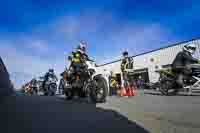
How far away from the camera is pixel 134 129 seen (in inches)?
94.6

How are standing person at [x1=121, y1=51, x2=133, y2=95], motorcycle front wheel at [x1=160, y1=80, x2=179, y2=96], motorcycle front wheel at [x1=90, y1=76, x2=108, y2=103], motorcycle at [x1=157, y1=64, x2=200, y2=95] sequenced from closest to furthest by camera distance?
motorcycle front wheel at [x1=90, y1=76, x2=108, y2=103] < motorcycle at [x1=157, y1=64, x2=200, y2=95] < motorcycle front wheel at [x1=160, y1=80, x2=179, y2=96] < standing person at [x1=121, y1=51, x2=133, y2=95]

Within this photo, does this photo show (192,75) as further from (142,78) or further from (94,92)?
(142,78)

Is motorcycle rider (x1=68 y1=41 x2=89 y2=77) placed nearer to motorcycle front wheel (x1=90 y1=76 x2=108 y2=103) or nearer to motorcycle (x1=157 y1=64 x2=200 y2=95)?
motorcycle front wheel (x1=90 y1=76 x2=108 y2=103)

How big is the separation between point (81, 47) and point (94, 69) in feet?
5.26

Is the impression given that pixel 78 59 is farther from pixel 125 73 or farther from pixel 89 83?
pixel 125 73

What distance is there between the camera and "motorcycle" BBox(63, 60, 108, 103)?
5742 mm

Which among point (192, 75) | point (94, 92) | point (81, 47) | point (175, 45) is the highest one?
point (175, 45)

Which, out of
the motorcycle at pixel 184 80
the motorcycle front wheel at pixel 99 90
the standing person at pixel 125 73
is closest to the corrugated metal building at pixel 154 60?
the standing person at pixel 125 73

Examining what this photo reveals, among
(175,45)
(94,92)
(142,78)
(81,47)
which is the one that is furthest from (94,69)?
(142,78)

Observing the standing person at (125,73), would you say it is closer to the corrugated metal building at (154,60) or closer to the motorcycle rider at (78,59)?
the motorcycle rider at (78,59)

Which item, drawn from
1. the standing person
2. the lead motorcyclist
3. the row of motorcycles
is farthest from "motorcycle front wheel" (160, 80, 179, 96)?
the row of motorcycles

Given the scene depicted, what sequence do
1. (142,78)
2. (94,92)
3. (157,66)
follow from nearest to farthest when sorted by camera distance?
Result: (94,92) → (157,66) → (142,78)

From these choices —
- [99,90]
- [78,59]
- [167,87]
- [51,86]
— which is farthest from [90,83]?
[51,86]

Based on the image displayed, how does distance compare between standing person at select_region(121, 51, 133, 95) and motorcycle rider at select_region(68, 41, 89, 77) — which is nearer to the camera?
motorcycle rider at select_region(68, 41, 89, 77)
